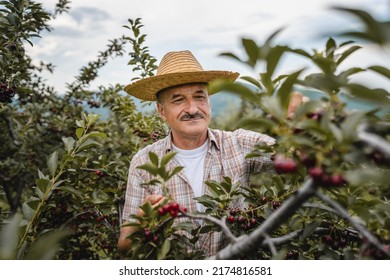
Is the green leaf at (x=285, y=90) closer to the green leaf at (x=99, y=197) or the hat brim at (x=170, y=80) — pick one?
the hat brim at (x=170, y=80)

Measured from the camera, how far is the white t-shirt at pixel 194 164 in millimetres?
2227

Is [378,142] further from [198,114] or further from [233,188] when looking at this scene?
[198,114]

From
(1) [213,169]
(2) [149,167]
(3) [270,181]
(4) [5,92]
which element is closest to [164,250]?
(2) [149,167]

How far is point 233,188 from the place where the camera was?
158 cm

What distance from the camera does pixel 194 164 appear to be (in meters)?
2.33

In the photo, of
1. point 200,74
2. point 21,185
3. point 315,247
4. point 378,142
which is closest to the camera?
point 378,142

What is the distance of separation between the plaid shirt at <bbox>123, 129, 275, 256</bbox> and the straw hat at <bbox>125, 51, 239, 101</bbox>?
0.35m

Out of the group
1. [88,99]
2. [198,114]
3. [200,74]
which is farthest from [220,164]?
[88,99]

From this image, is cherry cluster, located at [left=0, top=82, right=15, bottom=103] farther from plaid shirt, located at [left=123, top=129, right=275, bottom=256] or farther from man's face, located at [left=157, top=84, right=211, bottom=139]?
man's face, located at [left=157, top=84, right=211, bottom=139]

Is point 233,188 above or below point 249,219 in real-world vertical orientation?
above

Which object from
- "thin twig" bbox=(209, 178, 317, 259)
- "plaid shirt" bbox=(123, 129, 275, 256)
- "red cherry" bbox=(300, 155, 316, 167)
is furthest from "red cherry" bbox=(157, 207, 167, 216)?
"plaid shirt" bbox=(123, 129, 275, 256)

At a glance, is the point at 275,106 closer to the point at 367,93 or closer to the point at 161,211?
the point at 367,93

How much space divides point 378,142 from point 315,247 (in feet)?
2.81

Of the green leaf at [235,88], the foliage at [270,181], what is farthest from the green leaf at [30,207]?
the green leaf at [235,88]
